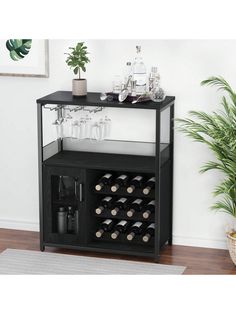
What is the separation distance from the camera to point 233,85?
150 inches

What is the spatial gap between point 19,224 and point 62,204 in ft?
2.24

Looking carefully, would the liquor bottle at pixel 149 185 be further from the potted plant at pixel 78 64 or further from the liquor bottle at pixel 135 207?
the potted plant at pixel 78 64

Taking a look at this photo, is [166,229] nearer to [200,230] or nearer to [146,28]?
[200,230]

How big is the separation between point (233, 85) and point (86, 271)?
1.54 metres

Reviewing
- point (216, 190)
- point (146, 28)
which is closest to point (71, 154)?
point (216, 190)

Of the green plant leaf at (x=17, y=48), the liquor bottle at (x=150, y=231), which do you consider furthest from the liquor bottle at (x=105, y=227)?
the green plant leaf at (x=17, y=48)

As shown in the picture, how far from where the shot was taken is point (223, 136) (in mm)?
3535

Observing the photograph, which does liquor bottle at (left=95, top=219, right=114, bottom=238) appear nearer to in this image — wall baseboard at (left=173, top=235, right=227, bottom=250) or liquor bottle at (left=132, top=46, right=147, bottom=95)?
wall baseboard at (left=173, top=235, right=227, bottom=250)

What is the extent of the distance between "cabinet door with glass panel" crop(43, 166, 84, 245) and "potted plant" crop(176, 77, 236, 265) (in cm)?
81

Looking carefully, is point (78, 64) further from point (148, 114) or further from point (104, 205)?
point (104, 205)

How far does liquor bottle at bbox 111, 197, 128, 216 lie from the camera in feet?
12.7

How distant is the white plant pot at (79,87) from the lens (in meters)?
3.88

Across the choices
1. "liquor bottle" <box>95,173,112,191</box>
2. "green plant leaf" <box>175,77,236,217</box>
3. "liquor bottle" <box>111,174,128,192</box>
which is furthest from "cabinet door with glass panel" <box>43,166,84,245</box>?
"green plant leaf" <box>175,77,236,217</box>

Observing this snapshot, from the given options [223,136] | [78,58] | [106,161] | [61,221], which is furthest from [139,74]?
[61,221]
